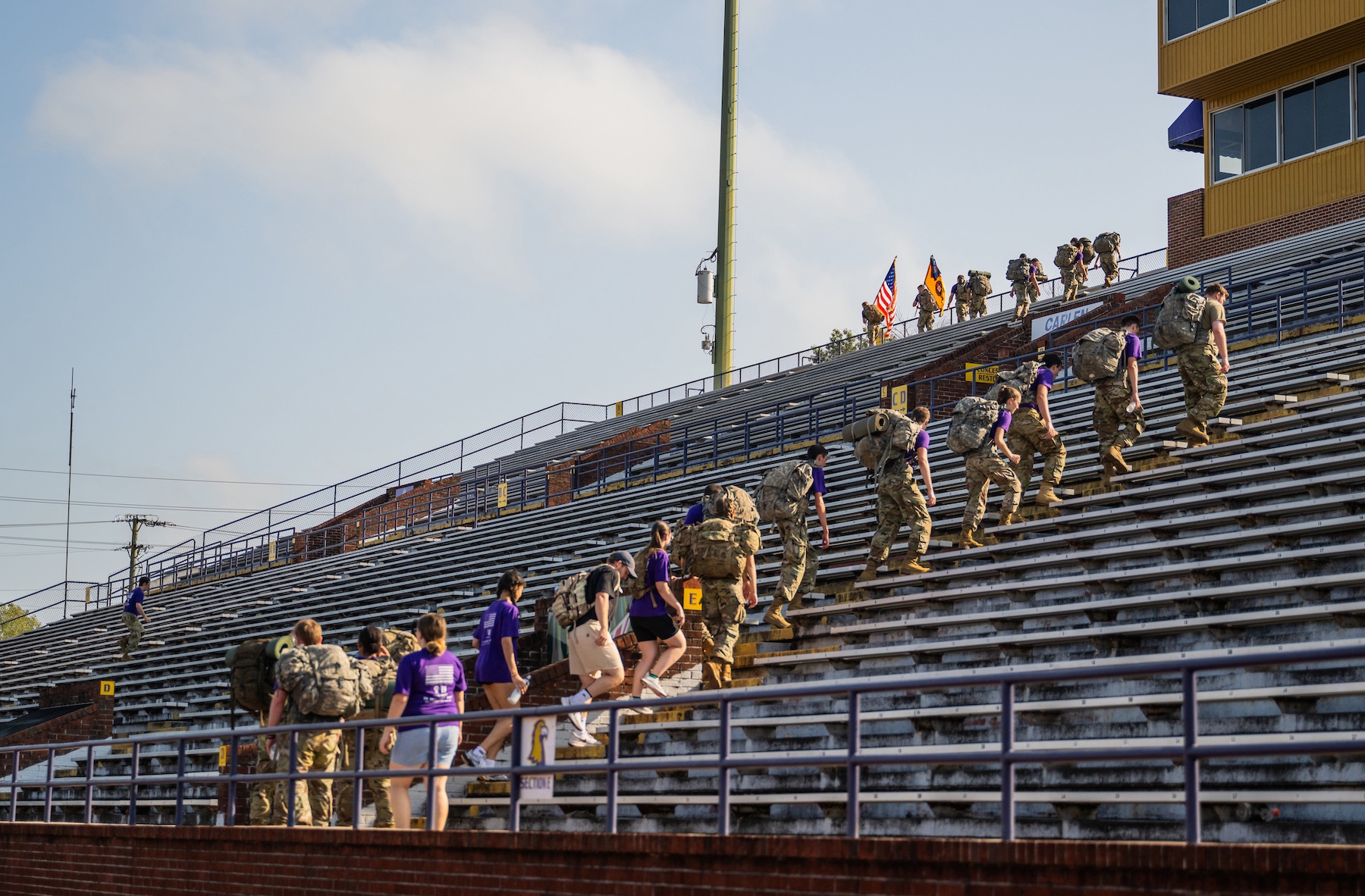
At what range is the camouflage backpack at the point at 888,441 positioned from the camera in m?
14.7

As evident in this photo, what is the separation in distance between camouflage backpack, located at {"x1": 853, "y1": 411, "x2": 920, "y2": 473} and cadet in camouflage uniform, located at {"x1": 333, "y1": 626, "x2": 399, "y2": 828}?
4.69 metres

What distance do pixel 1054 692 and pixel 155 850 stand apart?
7570 millimetres

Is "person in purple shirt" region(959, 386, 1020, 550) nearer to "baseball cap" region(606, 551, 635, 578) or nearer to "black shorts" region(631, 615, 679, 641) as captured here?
"black shorts" region(631, 615, 679, 641)

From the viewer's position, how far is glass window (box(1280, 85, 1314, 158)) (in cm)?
3231

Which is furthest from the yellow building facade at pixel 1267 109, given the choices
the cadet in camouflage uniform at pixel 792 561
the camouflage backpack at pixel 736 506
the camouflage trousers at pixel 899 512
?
the camouflage backpack at pixel 736 506

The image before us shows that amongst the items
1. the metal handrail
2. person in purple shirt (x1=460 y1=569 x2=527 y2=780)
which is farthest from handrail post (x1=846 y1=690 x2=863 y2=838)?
person in purple shirt (x1=460 y1=569 x2=527 y2=780)

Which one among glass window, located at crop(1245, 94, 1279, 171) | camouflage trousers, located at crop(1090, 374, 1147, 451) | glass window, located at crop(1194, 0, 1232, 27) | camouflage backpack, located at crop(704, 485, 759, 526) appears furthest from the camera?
glass window, located at crop(1194, 0, 1232, 27)

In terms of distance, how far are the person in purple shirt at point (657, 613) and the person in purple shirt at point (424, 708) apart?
83.6 inches

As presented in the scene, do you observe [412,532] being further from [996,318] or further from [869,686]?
[869,686]

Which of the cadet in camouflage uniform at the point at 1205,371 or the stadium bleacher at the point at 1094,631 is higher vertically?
the cadet in camouflage uniform at the point at 1205,371

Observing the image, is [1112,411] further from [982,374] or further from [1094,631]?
[982,374]

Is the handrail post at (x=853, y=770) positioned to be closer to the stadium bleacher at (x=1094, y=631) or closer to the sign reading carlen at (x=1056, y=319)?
the stadium bleacher at (x=1094, y=631)

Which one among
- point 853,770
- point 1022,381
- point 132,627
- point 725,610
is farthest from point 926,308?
point 853,770

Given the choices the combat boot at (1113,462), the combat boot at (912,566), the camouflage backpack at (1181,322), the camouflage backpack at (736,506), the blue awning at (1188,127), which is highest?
the blue awning at (1188,127)
